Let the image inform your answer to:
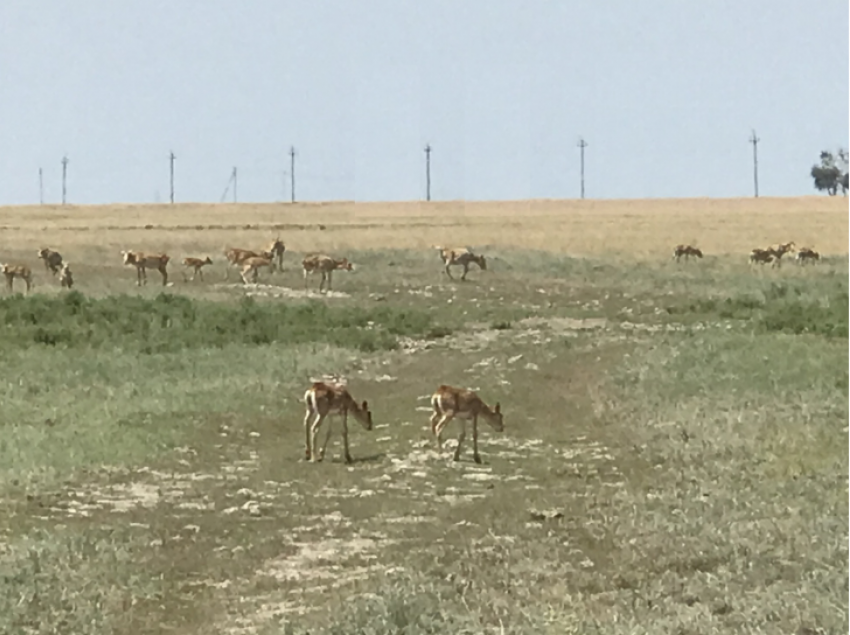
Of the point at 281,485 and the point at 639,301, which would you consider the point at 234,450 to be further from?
the point at 639,301

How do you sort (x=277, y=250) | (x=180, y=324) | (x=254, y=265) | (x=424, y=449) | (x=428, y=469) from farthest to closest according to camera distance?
1. (x=277, y=250)
2. (x=254, y=265)
3. (x=180, y=324)
4. (x=424, y=449)
5. (x=428, y=469)

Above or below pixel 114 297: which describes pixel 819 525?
below

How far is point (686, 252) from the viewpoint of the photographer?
2273 cm

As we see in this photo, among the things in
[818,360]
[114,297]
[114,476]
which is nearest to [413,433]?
[114,476]

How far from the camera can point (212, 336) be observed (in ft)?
50.8

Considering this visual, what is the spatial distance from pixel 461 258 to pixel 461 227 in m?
0.98

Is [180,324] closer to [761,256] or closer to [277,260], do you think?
[277,260]

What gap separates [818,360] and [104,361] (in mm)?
7711

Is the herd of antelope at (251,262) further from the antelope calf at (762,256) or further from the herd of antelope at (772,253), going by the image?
the antelope calf at (762,256)

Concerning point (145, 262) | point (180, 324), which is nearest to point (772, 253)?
point (145, 262)

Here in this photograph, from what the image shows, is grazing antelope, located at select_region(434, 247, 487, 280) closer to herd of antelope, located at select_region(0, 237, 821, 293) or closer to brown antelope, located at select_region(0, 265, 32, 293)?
herd of antelope, located at select_region(0, 237, 821, 293)

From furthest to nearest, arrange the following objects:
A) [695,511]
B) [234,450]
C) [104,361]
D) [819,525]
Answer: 1. [104,361]
2. [234,450]
3. [695,511]
4. [819,525]

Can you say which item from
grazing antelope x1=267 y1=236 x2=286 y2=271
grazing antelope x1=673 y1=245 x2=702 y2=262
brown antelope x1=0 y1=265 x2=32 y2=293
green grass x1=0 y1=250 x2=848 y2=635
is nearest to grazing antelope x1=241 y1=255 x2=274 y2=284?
grazing antelope x1=267 y1=236 x2=286 y2=271

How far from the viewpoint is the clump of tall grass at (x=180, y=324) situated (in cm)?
1454
